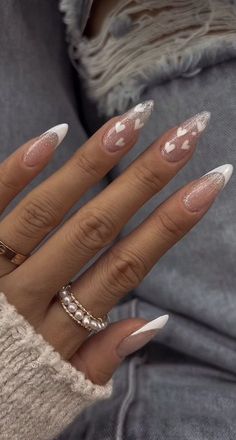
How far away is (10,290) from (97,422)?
20 centimetres

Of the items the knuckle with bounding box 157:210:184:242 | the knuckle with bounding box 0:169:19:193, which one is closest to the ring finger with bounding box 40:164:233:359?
the knuckle with bounding box 157:210:184:242

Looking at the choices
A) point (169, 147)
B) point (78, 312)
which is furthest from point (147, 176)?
point (78, 312)

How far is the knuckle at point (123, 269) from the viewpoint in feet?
1.83

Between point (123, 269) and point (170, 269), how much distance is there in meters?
0.20

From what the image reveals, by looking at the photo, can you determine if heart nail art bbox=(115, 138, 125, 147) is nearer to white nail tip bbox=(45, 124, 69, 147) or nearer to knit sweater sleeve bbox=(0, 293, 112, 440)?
white nail tip bbox=(45, 124, 69, 147)

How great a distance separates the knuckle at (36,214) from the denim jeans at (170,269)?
223mm

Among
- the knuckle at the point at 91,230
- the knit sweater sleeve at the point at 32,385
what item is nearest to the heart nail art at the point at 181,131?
the knuckle at the point at 91,230

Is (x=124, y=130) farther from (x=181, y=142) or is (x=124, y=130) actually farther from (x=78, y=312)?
(x=78, y=312)

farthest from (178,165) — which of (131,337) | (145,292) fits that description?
(145,292)

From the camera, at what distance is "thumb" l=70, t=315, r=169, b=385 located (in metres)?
0.57

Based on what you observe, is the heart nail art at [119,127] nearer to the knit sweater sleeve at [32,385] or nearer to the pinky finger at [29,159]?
the pinky finger at [29,159]

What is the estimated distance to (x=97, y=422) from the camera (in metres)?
0.64

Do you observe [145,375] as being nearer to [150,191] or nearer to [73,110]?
[150,191]

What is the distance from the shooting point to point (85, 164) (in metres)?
0.54
